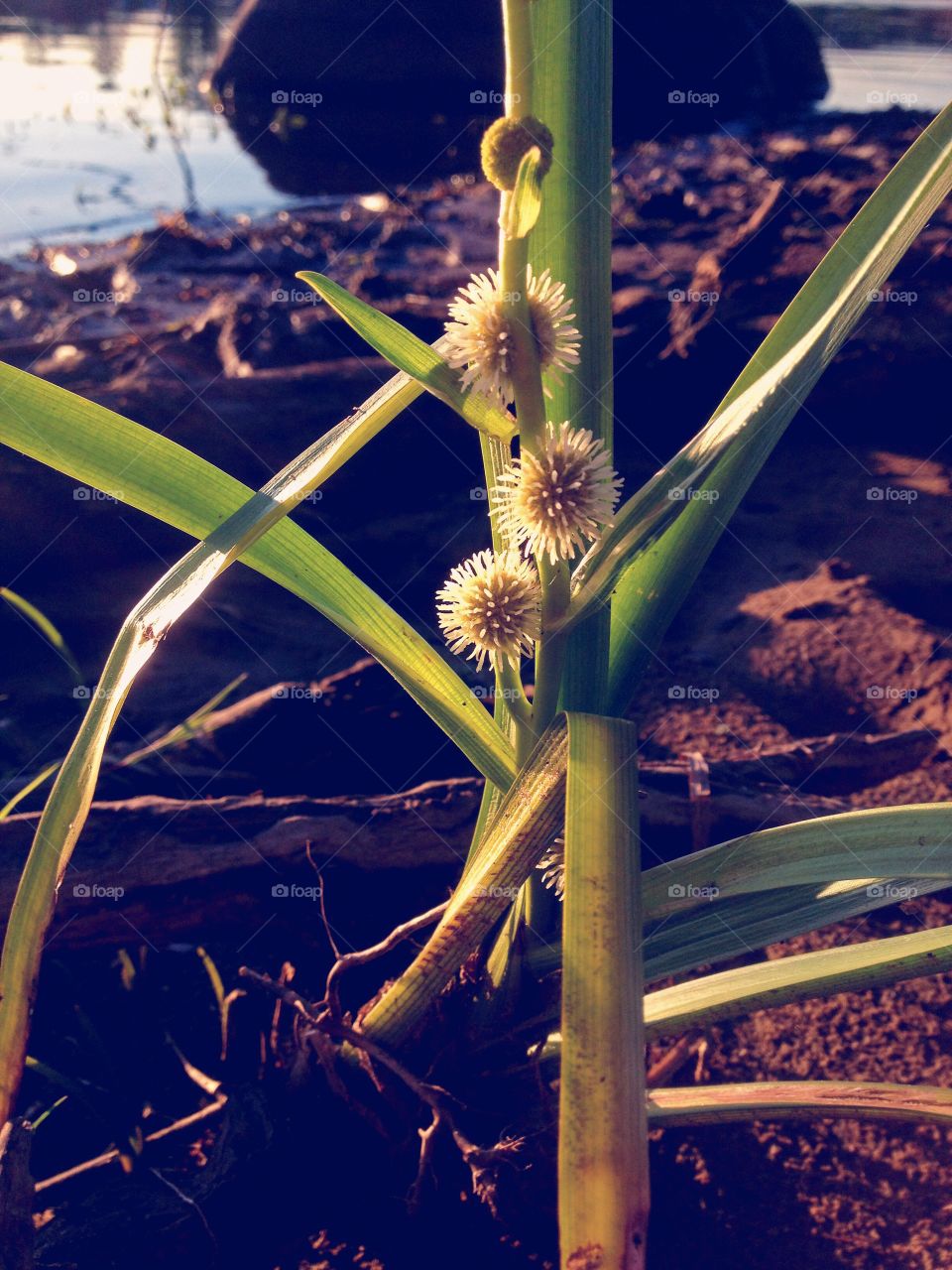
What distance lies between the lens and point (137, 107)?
25.6 ft

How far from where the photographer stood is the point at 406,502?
281 cm

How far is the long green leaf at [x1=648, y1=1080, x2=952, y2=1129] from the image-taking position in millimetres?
1001

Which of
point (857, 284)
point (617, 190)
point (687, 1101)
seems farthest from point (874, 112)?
point (687, 1101)

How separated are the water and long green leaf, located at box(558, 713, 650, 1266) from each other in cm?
562

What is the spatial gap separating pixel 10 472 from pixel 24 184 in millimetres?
4960

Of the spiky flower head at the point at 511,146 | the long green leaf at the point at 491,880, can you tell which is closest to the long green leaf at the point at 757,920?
the long green leaf at the point at 491,880

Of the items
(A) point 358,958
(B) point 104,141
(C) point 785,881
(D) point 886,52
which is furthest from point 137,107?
(C) point 785,881

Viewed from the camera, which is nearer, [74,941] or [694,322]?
[74,941]

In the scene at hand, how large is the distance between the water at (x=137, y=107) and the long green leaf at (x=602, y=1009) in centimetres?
562

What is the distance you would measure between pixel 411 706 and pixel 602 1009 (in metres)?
1.16

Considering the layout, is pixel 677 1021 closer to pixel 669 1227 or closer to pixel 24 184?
→ pixel 669 1227

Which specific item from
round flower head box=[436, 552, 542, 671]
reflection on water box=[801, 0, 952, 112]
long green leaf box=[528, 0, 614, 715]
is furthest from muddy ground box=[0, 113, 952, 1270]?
reflection on water box=[801, 0, 952, 112]

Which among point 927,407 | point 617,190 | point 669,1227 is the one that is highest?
point 617,190

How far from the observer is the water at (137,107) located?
615cm
